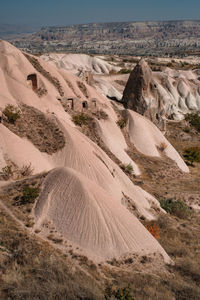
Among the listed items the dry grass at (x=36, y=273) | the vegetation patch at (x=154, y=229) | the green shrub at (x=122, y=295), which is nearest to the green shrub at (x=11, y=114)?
the dry grass at (x=36, y=273)

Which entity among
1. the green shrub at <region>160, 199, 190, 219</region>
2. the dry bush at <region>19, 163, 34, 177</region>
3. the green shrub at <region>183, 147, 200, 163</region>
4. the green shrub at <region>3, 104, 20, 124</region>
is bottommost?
the green shrub at <region>183, 147, 200, 163</region>

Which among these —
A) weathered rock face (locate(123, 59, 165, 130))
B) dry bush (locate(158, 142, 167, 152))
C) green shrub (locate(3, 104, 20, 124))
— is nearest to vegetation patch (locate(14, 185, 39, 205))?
green shrub (locate(3, 104, 20, 124))

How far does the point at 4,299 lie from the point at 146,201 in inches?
451

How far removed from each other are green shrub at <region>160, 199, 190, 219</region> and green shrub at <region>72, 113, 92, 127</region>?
9.10 metres

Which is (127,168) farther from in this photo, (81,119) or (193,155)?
(193,155)

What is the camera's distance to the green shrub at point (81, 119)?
23.7 meters

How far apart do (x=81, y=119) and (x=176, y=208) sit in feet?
34.8

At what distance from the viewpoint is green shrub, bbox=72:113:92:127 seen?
23728 mm

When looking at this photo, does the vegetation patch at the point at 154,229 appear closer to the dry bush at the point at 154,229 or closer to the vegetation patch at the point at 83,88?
the dry bush at the point at 154,229

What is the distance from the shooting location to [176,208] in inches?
709

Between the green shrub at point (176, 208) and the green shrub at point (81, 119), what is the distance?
9.10m

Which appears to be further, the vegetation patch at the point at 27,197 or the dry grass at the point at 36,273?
the vegetation patch at the point at 27,197

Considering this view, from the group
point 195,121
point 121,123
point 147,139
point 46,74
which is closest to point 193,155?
point 147,139

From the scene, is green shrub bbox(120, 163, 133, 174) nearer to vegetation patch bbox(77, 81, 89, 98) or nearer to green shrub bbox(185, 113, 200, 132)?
vegetation patch bbox(77, 81, 89, 98)
